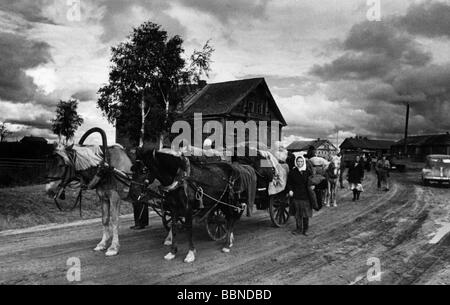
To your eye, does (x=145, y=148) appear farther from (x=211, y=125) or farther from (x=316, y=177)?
(x=211, y=125)

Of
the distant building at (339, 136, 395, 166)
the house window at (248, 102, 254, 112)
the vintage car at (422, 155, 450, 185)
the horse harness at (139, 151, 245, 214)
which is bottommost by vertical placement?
the distant building at (339, 136, 395, 166)

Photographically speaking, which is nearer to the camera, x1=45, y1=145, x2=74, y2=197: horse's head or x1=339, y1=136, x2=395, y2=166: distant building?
x1=45, y1=145, x2=74, y2=197: horse's head

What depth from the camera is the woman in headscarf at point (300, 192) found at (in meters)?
9.41

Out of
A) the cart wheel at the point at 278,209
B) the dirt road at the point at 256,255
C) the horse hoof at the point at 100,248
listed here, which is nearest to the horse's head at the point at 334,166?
the dirt road at the point at 256,255

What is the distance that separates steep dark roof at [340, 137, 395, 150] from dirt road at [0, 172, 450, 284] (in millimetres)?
85808

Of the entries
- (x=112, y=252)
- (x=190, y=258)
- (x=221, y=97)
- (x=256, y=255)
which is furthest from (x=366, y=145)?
(x=112, y=252)

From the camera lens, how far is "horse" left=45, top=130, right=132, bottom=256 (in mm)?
6883

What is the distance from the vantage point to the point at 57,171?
689 centimetres

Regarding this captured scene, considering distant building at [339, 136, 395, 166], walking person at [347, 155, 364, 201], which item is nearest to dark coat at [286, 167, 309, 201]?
walking person at [347, 155, 364, 201]

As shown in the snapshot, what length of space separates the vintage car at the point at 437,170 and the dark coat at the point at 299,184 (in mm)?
17936

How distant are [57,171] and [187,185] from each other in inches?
97.6

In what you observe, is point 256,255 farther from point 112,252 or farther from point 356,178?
point 356,178

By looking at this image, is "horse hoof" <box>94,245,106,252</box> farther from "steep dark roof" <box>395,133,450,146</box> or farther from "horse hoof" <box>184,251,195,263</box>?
"steep dark roof" <box>395,133,450,146</box>
